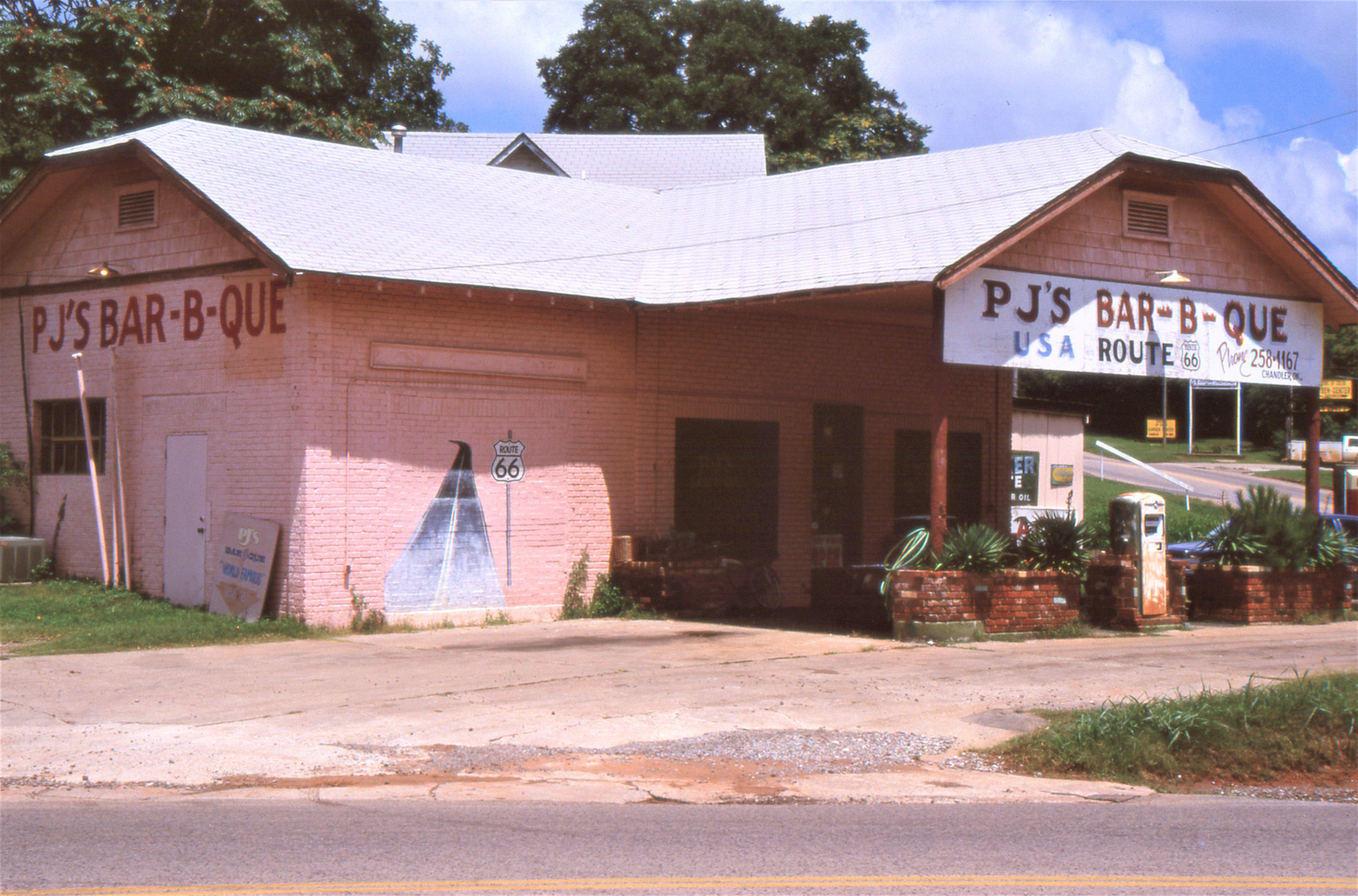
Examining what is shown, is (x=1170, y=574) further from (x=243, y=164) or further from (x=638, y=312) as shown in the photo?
(x=243, y=164)

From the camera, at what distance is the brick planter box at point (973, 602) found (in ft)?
48.4

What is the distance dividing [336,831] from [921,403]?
1518 centimetres

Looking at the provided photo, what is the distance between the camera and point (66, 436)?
18062 millimetres

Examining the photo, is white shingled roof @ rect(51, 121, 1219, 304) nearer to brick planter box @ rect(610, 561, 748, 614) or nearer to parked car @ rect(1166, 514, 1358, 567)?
brick planter box @ rect(610, 561, 748, 614)

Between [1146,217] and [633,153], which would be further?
[633,153]

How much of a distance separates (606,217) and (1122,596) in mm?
9677

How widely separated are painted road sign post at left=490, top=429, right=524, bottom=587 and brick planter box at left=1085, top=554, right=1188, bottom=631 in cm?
724

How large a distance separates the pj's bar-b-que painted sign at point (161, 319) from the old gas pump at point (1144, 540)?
10206 mm

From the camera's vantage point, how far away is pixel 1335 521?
2361 cm

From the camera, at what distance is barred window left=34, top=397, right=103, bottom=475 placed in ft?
57.7

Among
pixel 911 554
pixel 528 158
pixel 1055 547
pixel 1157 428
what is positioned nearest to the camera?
pixel 911 554

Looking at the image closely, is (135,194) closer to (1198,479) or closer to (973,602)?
(973,602)

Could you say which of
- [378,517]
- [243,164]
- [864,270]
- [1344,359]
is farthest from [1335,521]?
[1344,359]

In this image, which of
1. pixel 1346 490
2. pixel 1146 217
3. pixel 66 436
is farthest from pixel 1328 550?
pixel 66 436
